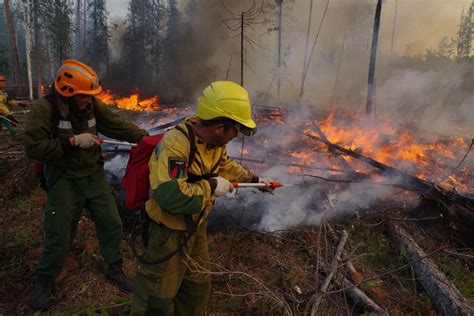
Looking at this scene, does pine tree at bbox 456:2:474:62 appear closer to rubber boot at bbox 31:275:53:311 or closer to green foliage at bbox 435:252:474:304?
green foliage at bbox 435:252:474:304

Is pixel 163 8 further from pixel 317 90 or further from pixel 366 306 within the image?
pixel 366 306

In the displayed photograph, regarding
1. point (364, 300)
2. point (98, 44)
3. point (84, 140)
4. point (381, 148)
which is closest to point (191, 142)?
point (84, 140)

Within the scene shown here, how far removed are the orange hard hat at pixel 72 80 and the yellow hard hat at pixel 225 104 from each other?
1.45 meters

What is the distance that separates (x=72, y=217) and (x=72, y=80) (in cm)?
137

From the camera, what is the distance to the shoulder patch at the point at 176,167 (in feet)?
7.07

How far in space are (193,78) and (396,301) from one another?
997 inches

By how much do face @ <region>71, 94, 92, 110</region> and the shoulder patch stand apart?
5.00ft

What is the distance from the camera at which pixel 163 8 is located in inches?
1674

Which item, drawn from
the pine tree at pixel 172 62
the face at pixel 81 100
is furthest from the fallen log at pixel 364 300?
the pine tree at pixel 172 62

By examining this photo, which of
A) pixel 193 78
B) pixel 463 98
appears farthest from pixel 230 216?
pixel 193 78

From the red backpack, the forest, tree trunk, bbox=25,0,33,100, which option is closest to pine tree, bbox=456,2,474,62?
the forest

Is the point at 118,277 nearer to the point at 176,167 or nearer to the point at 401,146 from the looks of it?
the point at 176,167

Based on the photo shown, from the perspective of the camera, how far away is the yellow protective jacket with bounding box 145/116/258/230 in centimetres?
214

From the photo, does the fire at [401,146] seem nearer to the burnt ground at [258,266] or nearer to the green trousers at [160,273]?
the burnt ground at [258,266]
